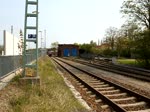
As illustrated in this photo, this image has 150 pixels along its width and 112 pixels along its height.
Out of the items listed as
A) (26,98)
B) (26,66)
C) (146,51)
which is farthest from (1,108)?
(146,51)

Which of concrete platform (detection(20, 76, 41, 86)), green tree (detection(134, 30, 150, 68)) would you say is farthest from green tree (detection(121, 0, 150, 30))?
concrete platform (detection(20, 76, 41, 86))

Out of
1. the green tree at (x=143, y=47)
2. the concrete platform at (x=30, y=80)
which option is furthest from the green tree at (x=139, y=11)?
the concrete platform at (x=30, y=80)

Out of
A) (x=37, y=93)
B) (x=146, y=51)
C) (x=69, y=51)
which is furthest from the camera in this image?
(x=69, y=51)

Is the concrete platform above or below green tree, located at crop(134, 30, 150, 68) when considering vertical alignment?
below

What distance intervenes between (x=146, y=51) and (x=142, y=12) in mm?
13271

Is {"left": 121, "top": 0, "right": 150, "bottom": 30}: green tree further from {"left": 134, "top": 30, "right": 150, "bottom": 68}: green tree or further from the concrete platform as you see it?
the concrete platform

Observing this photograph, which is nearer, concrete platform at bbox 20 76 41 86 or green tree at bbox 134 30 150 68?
concrete platform at bbox 20 76 41 86

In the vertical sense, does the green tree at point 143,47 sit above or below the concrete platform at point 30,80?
above

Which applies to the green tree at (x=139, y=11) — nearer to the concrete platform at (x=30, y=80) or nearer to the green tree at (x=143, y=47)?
the green tree at (x=143, y=47)

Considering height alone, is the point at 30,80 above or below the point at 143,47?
below

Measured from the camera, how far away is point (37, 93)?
1269cm

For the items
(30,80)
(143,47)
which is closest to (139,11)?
(143,47)

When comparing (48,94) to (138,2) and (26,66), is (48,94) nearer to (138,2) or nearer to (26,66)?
(26,66)

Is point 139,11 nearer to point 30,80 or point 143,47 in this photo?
point 143,47
